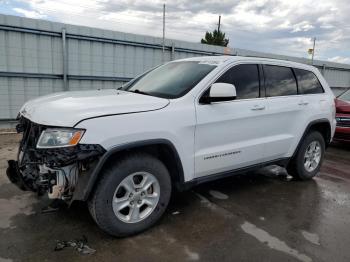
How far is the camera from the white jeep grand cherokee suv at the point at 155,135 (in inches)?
113

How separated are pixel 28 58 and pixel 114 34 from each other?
2487mm

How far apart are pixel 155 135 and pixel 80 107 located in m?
0.75

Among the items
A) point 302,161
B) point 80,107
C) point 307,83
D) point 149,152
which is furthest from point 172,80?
point 302,161

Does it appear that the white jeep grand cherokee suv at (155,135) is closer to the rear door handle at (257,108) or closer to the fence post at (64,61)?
the rear door handle at (257,108)

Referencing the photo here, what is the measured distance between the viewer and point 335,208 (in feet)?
14.0

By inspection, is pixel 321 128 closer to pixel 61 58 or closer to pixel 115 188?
pixel 115 188

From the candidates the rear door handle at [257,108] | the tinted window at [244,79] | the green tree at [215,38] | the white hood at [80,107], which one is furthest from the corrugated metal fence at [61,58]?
the green tree at [215,38]

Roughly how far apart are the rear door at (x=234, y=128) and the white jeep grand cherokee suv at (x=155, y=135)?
1 centimetres

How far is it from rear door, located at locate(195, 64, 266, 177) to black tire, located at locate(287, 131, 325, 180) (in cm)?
102

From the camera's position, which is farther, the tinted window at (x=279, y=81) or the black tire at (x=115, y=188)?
the tinted window at (x=279, y=81)

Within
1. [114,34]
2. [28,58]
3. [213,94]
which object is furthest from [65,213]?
[114,34]

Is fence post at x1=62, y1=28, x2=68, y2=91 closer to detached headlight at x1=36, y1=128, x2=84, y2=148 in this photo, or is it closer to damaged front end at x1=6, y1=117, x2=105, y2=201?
damaged front end at x1=6, y1=117, x2=105, y2=201

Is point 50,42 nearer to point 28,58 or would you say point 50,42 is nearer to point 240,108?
point 28,58

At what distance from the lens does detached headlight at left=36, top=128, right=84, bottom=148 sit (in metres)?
2.78
